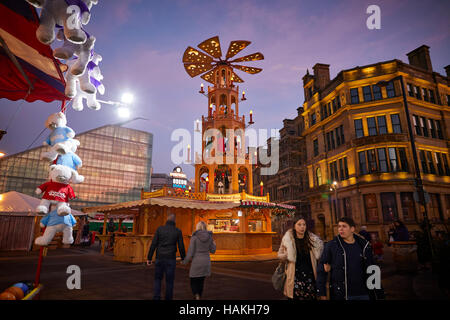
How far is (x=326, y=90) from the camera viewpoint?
3225cm

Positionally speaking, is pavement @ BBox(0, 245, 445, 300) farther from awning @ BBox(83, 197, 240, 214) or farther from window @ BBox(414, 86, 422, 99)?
window @ BBox(414, 86, 422, 99)

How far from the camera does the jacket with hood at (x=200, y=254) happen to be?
5.08m

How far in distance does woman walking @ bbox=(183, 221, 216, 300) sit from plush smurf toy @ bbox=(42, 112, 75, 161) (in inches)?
129

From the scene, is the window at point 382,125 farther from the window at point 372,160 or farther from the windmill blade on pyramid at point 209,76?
the windmill blade on pyramid at point 209,76

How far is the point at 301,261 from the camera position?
409 cm

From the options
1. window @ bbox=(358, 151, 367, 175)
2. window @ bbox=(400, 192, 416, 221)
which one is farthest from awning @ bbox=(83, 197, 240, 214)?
window @ bbox=(400, 192, 416, 221)

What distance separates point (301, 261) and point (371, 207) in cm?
2506

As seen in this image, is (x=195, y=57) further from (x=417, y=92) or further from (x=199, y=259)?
(x=417, y=92)

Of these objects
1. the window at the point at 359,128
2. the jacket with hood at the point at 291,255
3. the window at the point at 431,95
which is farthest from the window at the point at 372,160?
the jacket with hood at the point at 291,255

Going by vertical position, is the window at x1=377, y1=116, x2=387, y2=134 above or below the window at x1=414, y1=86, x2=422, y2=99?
below

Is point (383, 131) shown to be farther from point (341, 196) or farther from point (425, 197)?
point (425, 197)

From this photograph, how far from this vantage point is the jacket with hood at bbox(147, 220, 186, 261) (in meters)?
5.25
